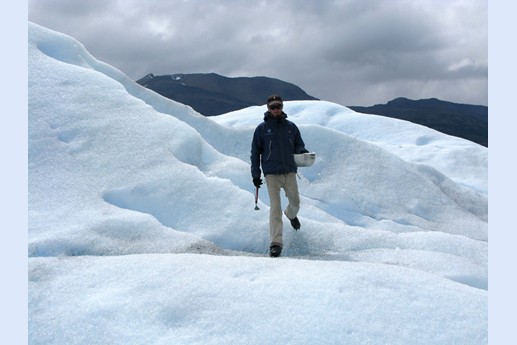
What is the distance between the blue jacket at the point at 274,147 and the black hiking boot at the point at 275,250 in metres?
0.84

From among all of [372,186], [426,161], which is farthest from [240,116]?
[372,186]

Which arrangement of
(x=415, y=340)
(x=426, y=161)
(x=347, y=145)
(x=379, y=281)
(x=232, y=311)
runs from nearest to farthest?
(x=415, y=340) < (x=232, y=311) < (x=379, y=281) < (x=347, y=145) < (x=426, y=161)

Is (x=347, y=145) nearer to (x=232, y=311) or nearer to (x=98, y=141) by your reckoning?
(x=98, y=141)

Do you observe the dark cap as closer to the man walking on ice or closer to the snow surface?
the man walking on ice

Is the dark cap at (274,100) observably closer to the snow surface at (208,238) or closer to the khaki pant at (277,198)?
the khaki pant at (277,198)

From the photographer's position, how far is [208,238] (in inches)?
249

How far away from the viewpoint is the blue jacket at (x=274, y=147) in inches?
230

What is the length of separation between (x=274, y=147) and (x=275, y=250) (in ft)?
3.94

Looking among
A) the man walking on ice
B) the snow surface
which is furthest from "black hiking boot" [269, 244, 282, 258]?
the snow surface

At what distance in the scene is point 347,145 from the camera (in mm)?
11219

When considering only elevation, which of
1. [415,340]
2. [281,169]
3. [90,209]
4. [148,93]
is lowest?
[415,340]

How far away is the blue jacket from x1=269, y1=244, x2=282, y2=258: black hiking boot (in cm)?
84

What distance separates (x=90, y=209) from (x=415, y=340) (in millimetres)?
4299

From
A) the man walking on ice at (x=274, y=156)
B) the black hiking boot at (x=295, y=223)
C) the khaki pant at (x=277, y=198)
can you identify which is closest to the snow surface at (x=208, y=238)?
the black hiking boot at (x=295, y=223)
